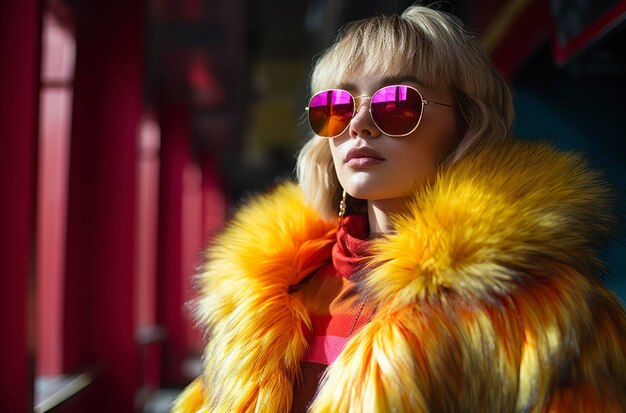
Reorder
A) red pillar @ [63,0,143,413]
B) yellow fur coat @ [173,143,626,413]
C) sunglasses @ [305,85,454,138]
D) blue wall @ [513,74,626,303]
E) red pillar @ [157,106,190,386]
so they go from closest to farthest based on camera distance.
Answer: yellow fur coat @ [173,143,626,413] < sunglasses @ [305,85,454,138] < blue wall @ [513,74,626,303] < red pillar @ [63,0,143,413] < red pillar @ [157,106,190,386]

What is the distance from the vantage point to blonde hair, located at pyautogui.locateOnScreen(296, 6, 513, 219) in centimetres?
138

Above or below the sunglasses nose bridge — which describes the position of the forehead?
above

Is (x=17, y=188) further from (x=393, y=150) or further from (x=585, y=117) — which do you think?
(x=585, y=117)

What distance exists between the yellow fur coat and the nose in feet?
0.53

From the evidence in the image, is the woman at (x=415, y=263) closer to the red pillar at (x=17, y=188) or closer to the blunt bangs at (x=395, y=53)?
the blunt bangs at (x=395, y=53)

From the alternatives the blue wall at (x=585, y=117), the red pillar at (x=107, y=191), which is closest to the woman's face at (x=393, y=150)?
the blue wall at (x=585, y=117)

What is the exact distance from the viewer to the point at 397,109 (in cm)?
135

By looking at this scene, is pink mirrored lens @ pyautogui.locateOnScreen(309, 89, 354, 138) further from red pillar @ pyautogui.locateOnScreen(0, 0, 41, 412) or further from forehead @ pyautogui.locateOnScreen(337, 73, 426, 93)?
red pillar @ pyautogui.locateOnScreen(0, 0, 41, 412)

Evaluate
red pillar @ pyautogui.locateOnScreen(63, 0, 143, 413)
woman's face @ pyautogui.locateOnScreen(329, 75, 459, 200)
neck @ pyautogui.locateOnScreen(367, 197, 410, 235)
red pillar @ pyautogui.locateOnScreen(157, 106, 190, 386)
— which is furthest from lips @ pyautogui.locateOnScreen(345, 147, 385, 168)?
red pillar @ pyautogui.locateOnScreen(157, 106, 190, 386)

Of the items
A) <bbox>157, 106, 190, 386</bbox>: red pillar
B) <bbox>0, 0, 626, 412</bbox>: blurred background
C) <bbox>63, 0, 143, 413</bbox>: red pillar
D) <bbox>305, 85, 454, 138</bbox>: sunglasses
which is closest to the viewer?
<bbox>305, 85, 454, 138</bbox>: sunglasses

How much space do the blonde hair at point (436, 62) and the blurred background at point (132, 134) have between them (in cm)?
22

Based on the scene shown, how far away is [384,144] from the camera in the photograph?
139 cm

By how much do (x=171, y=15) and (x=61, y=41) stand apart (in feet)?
3.28

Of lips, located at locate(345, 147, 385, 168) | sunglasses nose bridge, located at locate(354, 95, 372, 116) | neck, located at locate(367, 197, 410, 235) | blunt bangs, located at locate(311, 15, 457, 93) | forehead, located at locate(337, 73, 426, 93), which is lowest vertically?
neck, located at locate(367, 197, 410, 235)
